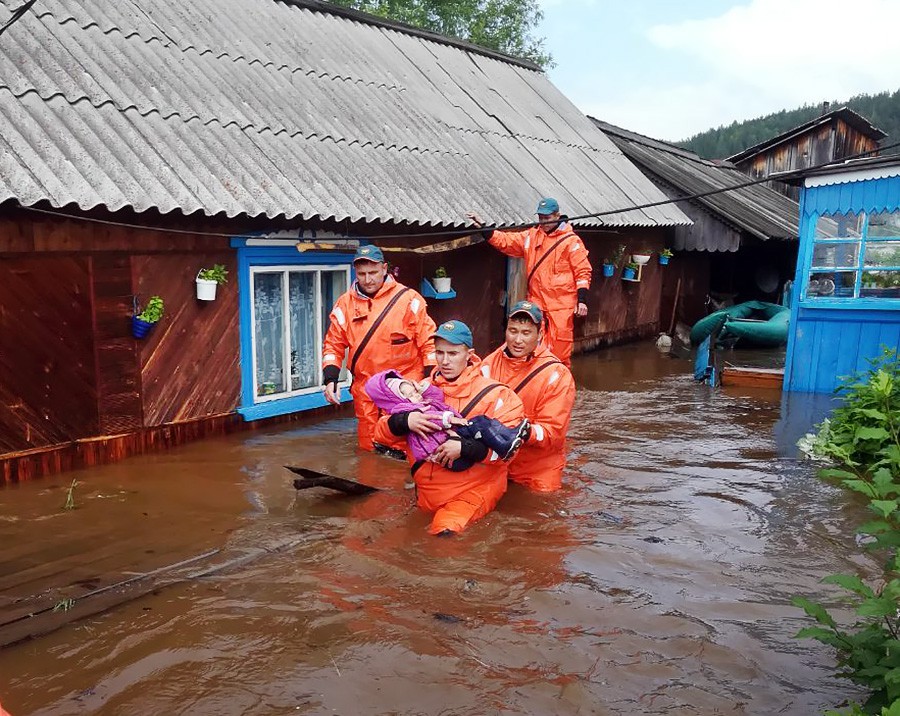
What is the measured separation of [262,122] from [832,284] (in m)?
7.33

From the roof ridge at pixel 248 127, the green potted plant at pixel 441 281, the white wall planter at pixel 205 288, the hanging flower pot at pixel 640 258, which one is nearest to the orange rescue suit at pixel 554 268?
the green potted plant at pixel 441 281

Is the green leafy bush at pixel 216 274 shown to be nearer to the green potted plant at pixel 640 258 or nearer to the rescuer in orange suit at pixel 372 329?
the rescuer in orange suit at pixel 372 329

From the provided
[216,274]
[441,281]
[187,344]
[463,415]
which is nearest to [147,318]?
[187,344]

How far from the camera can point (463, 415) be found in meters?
4.81

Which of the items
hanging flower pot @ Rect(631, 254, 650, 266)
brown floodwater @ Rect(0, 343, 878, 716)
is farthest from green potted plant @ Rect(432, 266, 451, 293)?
hanging flower pot @ Rect(631, 254, 650, 266)

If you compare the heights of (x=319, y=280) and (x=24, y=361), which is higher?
(x=319, y=280)

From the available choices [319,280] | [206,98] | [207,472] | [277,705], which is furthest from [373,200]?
[277,705]

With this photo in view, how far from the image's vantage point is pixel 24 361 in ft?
19.6

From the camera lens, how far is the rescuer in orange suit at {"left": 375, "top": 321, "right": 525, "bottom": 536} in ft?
15.7

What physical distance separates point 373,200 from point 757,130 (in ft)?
132

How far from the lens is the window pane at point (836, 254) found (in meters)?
9.52

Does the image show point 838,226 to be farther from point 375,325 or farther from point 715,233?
point 375,325

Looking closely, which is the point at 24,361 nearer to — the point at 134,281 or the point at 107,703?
the point at 134,281

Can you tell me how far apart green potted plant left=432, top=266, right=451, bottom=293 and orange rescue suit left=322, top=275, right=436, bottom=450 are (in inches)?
130
